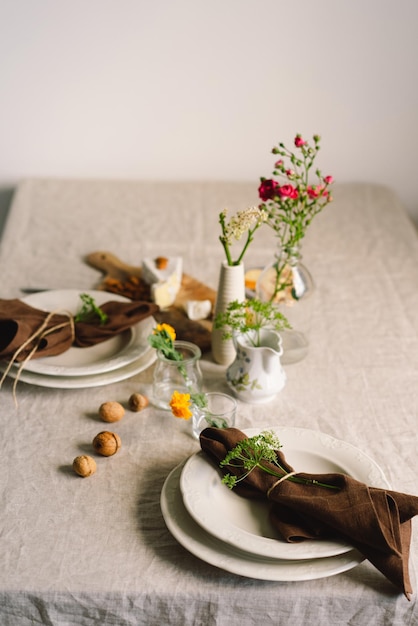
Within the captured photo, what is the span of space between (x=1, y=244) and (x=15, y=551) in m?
1.09

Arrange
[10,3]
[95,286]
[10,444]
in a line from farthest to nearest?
[10,3] < [95,286] < [10,444]

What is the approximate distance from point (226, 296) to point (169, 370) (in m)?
0.18

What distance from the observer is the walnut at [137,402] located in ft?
3.94

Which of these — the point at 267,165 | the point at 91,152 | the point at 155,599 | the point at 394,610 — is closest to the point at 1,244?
the point at 91,152

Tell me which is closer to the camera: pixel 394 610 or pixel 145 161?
pixel 394 610

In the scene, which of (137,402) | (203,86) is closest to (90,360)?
(137,402)

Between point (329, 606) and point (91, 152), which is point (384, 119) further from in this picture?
point (329, 606)

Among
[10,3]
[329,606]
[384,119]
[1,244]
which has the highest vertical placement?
[10,3]

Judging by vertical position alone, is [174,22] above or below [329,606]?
above

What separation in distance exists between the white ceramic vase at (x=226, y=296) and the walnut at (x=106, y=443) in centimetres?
31

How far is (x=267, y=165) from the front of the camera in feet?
7.77

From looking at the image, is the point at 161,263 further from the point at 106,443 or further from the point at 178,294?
the point at 106,443

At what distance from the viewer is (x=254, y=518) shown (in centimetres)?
96

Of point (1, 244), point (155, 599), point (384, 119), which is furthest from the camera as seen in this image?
point (384, 119)
